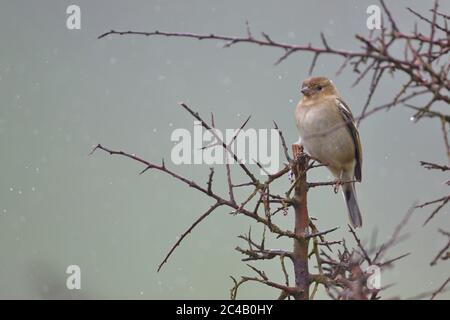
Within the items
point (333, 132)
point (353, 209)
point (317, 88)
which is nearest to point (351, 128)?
point (333, 132)

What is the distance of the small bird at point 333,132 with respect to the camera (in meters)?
3.27

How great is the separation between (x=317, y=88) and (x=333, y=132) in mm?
219

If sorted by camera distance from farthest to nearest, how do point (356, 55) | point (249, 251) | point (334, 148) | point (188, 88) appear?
point (188, 88) < point (334, 148) < point (249, 251) < point (356, 55)

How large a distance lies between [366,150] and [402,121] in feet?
4.16

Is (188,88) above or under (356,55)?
above

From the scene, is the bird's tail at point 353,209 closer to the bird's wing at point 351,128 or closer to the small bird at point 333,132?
the small bird at point 333,132

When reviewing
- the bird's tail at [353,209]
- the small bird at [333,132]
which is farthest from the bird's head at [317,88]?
the bird's tail at [353,209]

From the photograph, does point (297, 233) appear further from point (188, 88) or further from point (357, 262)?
point (188, 88)

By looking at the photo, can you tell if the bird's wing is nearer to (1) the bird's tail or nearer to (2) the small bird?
(2) the small bird

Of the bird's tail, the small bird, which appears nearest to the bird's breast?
the small bird

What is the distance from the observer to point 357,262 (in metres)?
1.11

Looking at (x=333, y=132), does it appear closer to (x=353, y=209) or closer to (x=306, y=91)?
(x=306, y=91)

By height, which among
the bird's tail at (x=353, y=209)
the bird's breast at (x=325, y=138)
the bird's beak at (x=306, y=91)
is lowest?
the bird's tail at (x=353, y=209)
